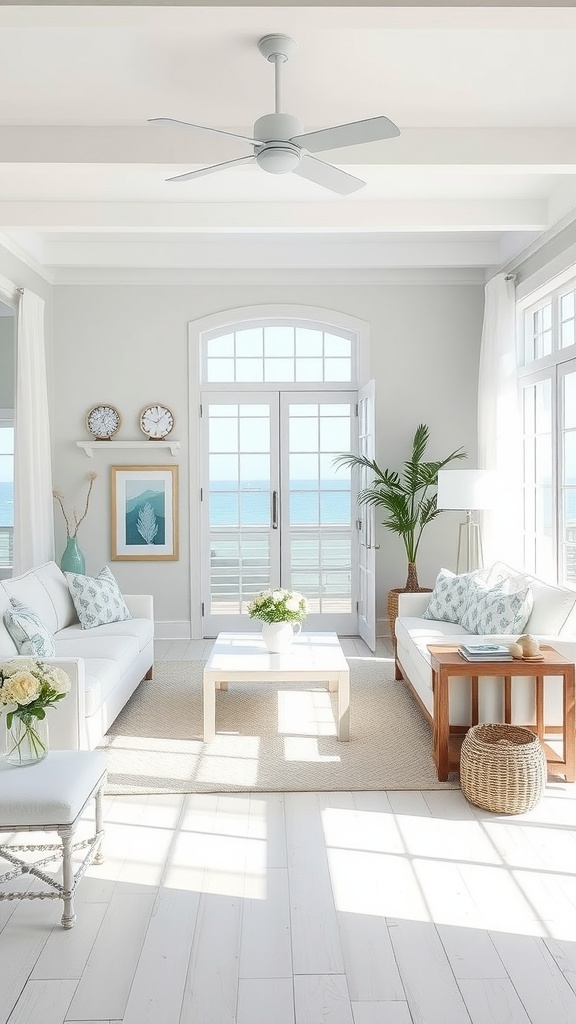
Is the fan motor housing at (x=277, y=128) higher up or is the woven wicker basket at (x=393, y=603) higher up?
the fan motor housing at (x=277, y=128)

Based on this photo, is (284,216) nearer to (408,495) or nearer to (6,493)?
(408,495)

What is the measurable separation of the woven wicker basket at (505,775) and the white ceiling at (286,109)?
2817 mm

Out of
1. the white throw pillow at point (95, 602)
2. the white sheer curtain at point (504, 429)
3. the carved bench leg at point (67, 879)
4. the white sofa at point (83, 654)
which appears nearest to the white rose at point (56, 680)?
the carved bench leg at point (67, 879)

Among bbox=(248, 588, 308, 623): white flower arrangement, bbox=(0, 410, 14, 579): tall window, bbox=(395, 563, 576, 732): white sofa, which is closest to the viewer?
bbox=(395, 563, 576, 732): white sofa

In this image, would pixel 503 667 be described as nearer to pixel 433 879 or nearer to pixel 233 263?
pixel 433 879

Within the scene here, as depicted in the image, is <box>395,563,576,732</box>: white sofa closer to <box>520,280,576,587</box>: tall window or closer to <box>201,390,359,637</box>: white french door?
<box>520,280,576,587</box>: tall window

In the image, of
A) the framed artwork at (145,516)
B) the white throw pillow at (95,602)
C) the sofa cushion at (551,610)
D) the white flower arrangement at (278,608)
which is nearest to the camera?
the sofa cushion at (551,610)

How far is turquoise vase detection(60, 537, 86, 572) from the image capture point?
6.76 meters

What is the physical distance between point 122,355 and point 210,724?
3.87 meters

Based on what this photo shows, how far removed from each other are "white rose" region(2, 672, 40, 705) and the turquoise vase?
4084mm

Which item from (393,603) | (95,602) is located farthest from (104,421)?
(393,603)

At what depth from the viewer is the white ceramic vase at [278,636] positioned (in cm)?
477

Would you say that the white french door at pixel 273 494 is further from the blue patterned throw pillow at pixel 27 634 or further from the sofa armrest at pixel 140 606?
the blue patterned throw pillow at pixel 27 634

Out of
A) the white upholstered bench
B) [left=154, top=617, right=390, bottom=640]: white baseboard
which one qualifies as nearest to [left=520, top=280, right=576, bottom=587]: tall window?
[left=154, top=617, right=390, bottom=640]: white baseboard
